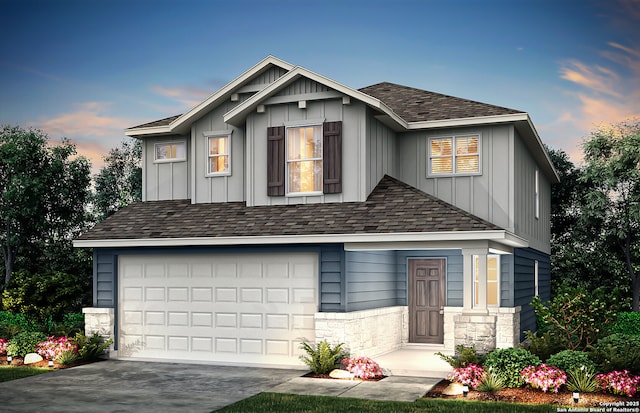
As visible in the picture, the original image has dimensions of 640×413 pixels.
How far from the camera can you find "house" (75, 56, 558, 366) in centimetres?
1538

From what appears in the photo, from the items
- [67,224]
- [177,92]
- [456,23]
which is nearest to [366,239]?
[456,23]

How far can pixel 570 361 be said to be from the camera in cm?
1252

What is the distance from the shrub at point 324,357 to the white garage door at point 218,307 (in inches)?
30.9

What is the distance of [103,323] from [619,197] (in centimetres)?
2123

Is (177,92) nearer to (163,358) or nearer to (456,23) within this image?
(456,23)

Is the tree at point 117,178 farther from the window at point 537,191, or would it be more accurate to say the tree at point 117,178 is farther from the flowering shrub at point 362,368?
the flowering shrub at point 362,368

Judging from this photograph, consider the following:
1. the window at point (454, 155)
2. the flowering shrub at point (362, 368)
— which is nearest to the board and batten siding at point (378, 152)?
the window at point (454, 155)

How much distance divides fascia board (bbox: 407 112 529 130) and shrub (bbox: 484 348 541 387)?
5988mm

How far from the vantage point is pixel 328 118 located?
1678 cm

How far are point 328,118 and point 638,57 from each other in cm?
1770

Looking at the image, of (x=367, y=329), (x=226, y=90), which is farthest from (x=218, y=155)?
(x=367, y=329)

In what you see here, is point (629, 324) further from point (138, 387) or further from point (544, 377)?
point (138, 387)

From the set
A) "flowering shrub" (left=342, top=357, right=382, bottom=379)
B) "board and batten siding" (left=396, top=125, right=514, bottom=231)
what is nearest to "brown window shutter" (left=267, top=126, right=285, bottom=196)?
"board and batten siding" (left=396, top=125, right=514, bottom=231)

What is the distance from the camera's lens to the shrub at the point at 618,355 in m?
12.2
